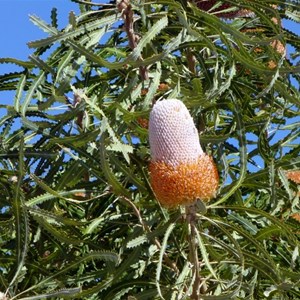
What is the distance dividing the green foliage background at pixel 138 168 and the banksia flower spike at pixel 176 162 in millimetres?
218

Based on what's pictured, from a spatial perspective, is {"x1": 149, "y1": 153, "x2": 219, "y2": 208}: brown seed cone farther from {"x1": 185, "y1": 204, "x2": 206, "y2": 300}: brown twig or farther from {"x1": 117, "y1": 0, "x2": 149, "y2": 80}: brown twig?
{"x1": 117, "y1": 0, "x2": 149, "y2": 80}: brown twig

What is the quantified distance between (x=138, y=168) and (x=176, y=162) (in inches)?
23.7

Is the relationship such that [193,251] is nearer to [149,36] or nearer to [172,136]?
[172,136]

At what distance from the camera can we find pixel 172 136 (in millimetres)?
2922

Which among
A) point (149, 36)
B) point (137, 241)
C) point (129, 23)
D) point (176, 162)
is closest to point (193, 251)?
point (137, 241)

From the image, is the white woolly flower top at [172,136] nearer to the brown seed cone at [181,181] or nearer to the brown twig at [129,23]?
the brown seed cone at [181,181]

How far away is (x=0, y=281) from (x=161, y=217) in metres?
0.61

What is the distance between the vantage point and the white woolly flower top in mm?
2922

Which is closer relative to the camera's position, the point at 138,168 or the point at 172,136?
the point at 172,136

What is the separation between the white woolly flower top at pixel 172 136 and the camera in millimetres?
2922

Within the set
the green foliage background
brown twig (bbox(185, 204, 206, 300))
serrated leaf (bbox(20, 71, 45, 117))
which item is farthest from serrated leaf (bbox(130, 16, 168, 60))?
brown twig (bbox(185, 204, 206, 300))

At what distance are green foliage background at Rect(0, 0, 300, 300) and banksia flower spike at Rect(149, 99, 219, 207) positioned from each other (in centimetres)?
22

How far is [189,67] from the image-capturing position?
13.3 feet

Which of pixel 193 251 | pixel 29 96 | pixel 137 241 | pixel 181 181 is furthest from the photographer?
pixel 29 96
